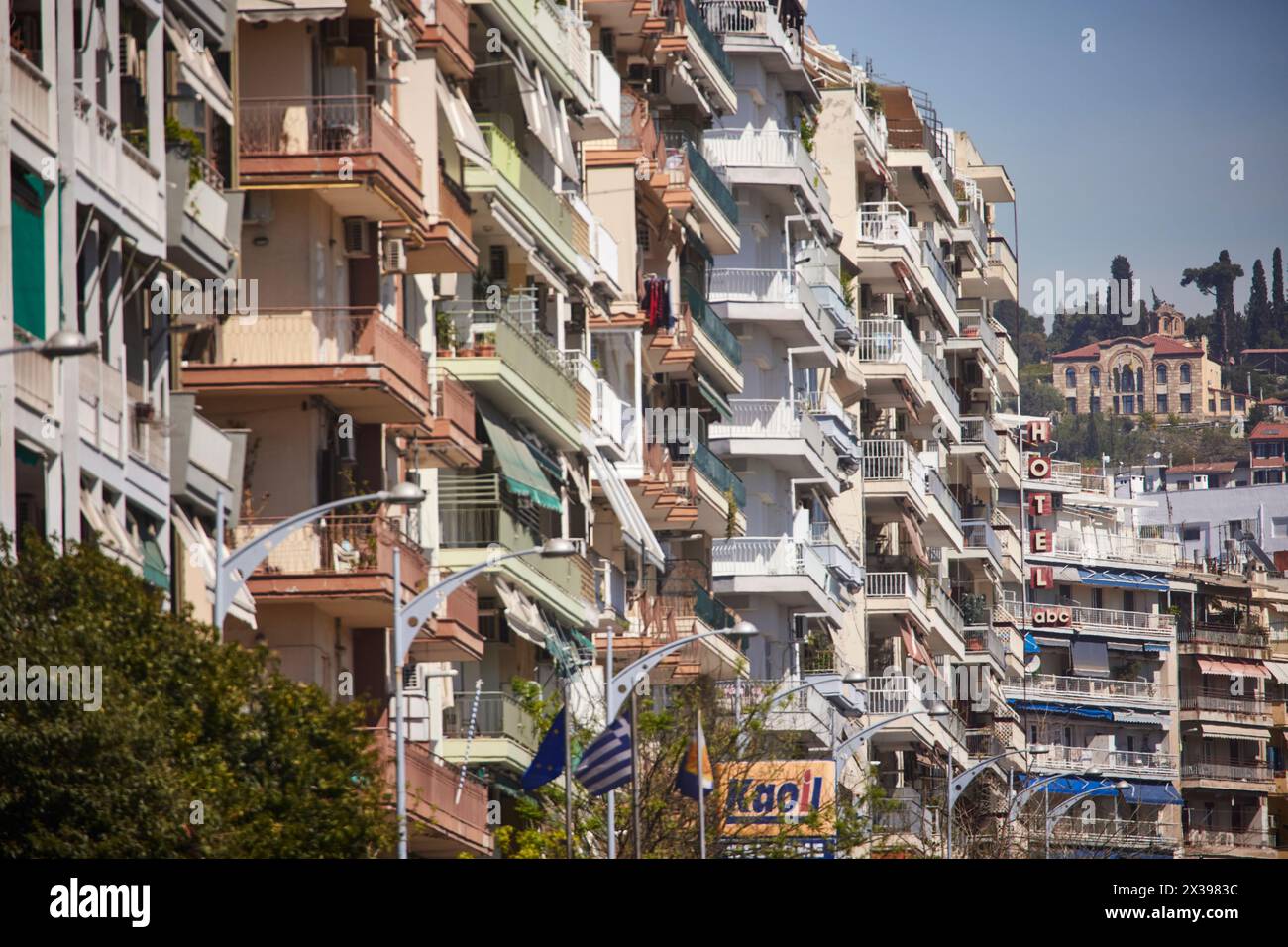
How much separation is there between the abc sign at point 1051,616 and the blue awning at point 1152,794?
7.97 meters

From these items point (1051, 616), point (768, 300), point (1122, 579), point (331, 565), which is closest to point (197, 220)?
point (331, 565)

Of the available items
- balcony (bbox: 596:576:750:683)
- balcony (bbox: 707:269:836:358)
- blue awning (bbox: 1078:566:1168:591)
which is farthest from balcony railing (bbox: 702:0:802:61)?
blue awning (bbox: 1078:566:1168:591)

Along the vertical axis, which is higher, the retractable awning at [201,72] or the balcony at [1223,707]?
the balcony at [1223,707]

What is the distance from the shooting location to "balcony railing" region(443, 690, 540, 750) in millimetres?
63594

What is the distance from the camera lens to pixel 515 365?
6475cm

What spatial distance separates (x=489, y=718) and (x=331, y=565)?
11.0m

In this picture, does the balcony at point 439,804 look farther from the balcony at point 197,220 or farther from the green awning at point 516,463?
the balcony at point 197,220

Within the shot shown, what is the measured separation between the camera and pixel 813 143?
106125 mm

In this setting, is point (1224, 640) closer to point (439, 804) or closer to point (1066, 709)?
point (1066, 709)

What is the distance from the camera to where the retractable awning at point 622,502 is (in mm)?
73812

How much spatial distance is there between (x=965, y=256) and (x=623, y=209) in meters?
63.9

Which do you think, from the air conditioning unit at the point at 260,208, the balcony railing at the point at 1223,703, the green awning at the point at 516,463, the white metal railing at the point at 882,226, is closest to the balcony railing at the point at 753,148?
the white metal railing at the point at 882,226

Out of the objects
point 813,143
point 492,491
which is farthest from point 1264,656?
point 492,491
